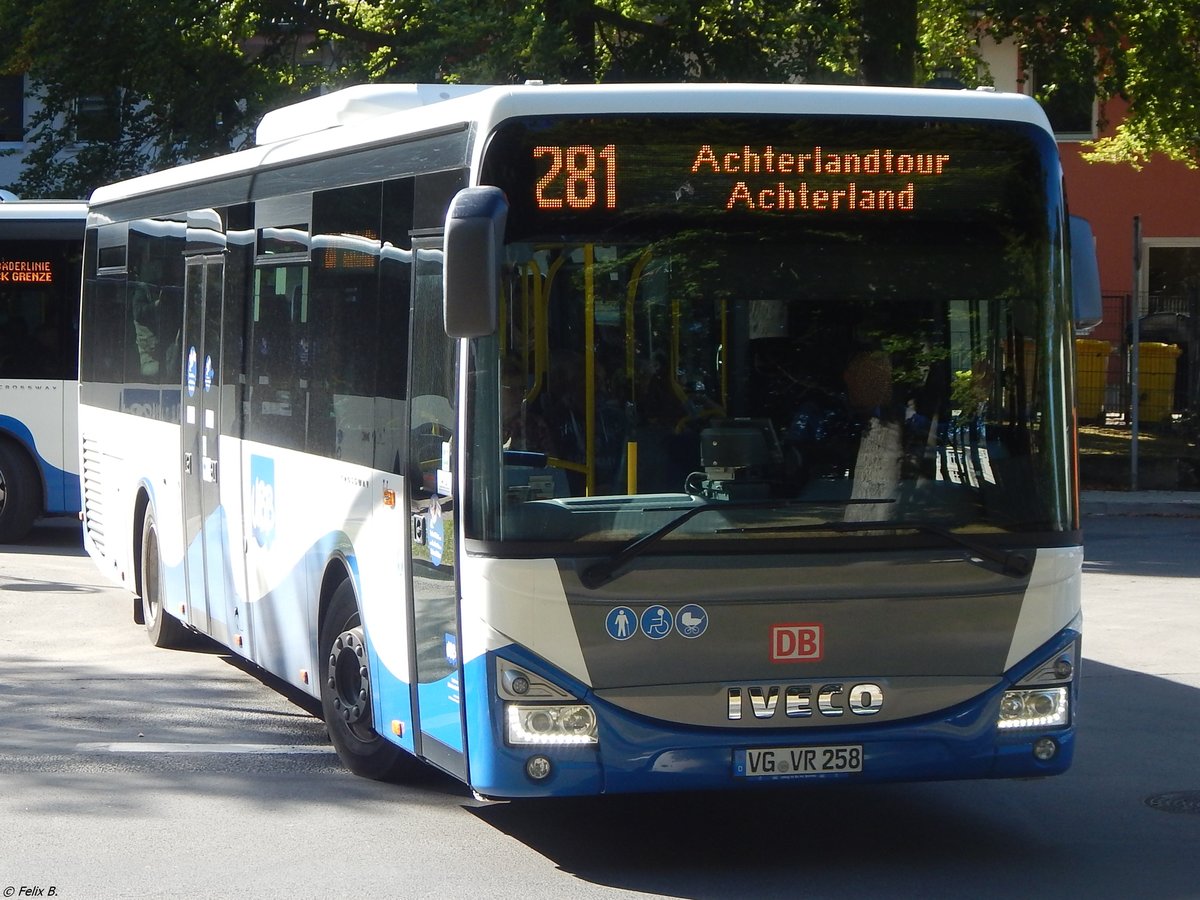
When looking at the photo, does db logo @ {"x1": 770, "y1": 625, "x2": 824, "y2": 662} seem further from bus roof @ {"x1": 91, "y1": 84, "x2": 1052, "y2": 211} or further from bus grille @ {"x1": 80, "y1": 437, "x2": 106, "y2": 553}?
bus grille @ {"x1": 80, "y1": 437, "x2": 106, "y2": 553}

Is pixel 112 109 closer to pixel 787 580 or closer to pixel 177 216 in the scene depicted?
pixel 177 216

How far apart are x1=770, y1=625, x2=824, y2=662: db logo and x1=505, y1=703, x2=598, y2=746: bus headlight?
25.1 inches

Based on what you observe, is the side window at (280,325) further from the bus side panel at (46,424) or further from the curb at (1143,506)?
the curb at (1143,506)

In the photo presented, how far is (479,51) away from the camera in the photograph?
21250 millimetres

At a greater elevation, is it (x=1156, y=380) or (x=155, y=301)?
(x=155, y=301)

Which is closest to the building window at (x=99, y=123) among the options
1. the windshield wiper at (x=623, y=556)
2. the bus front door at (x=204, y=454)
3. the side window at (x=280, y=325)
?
the bus front door at (x=204, y=454)

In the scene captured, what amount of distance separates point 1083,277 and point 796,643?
1.64m

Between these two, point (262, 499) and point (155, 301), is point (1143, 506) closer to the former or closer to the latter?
point (155, 301)

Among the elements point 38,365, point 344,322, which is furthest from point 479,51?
point 344,322

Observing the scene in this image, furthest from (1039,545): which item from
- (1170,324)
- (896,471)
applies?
(1170,324)

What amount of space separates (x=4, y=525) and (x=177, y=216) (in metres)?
7.76

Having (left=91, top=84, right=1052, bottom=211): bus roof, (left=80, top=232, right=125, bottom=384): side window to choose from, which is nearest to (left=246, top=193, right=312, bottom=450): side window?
(left=91, top=84, right=1052, bottom=211): bus roof

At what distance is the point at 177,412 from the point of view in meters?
10.1

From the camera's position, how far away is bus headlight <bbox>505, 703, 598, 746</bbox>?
5.89 m
